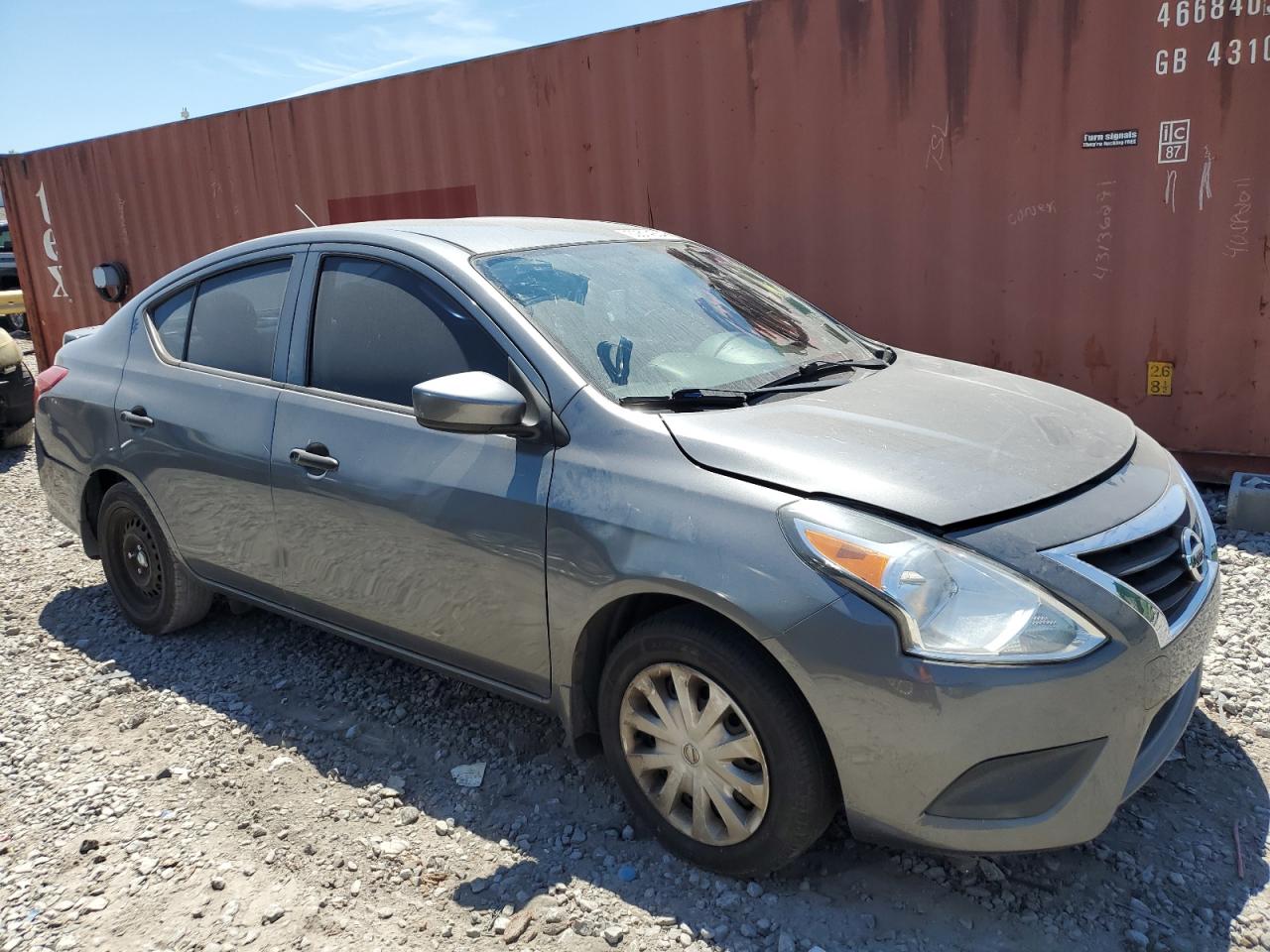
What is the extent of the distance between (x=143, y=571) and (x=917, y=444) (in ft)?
10.7

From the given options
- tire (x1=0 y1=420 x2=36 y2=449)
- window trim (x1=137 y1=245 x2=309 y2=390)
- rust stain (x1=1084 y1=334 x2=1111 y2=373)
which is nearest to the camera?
window trim (x1=137 y1=245 x2=309 y2=390)

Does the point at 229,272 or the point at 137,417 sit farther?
the point at 137,417

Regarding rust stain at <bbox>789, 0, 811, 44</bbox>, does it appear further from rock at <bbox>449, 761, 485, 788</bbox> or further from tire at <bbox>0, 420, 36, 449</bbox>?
tire at <bbox>0, 420, 36, 449</bbox>

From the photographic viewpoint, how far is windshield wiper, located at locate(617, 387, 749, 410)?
268 centimetres

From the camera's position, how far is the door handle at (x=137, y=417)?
3.80 meters

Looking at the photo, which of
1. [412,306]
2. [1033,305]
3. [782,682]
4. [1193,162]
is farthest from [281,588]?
[1193,162]

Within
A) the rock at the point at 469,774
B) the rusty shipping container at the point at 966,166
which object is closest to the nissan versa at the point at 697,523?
the rock at the point at 469,774

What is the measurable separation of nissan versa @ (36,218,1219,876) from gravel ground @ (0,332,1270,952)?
10.5 inches

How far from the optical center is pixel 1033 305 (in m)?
5.56

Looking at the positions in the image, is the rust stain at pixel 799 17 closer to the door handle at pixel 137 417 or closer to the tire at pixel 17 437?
the door handle at pixel 137 417

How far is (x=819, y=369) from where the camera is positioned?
10.1 ft

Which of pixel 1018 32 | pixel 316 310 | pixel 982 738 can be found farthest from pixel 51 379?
pixel 1018 32

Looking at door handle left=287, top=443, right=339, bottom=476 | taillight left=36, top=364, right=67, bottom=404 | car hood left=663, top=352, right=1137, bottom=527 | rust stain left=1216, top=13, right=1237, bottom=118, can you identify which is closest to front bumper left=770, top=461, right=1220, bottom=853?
car hood left=663, top=352, right=1137, bottom=527

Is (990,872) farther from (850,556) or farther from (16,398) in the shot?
(16,398)
